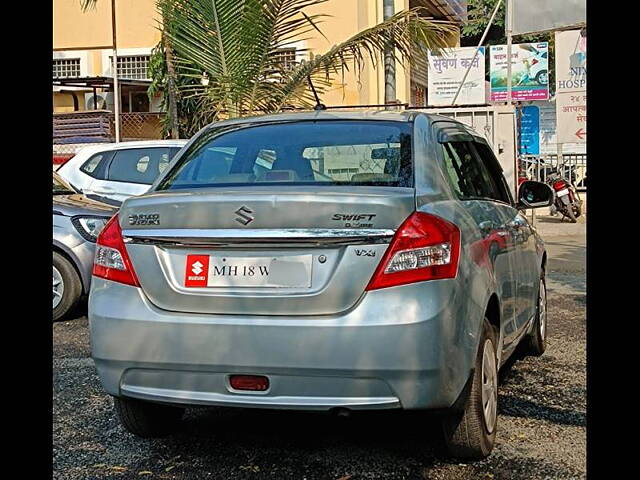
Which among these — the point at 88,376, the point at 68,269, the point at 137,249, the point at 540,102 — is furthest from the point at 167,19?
the point at 540,102

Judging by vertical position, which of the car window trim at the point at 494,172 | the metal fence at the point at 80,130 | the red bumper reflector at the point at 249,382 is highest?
the metal fence at the point at 80,130

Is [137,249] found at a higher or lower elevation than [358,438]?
higher

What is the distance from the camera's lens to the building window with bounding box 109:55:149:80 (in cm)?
1912

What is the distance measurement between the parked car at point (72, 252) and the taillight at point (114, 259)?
367 cm

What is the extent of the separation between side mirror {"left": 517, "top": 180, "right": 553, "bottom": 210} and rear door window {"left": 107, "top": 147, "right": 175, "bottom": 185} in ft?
17.7

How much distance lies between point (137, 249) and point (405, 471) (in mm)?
1585

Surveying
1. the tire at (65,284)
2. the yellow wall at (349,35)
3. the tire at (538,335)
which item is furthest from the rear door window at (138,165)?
the yellow wall at (349,35)

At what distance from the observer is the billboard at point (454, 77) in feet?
72.6

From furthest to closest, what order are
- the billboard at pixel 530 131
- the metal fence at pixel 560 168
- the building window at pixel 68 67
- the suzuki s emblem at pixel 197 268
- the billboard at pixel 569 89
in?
the billboard at pixel 530 131, the metal fence at pixel 560 168, the building window at pixel 68 67, the billboard at pixel 569 89, the suzuki s emblem at pixel 197 268

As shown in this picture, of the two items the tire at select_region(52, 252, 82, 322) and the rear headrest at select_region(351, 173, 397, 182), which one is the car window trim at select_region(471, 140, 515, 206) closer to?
the rear headrest at select_region(351, 173, 397, 182)

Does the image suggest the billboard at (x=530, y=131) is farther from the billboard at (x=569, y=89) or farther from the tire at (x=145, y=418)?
the tire at (x=145, y=418)

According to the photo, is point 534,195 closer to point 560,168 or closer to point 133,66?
point 560,168
